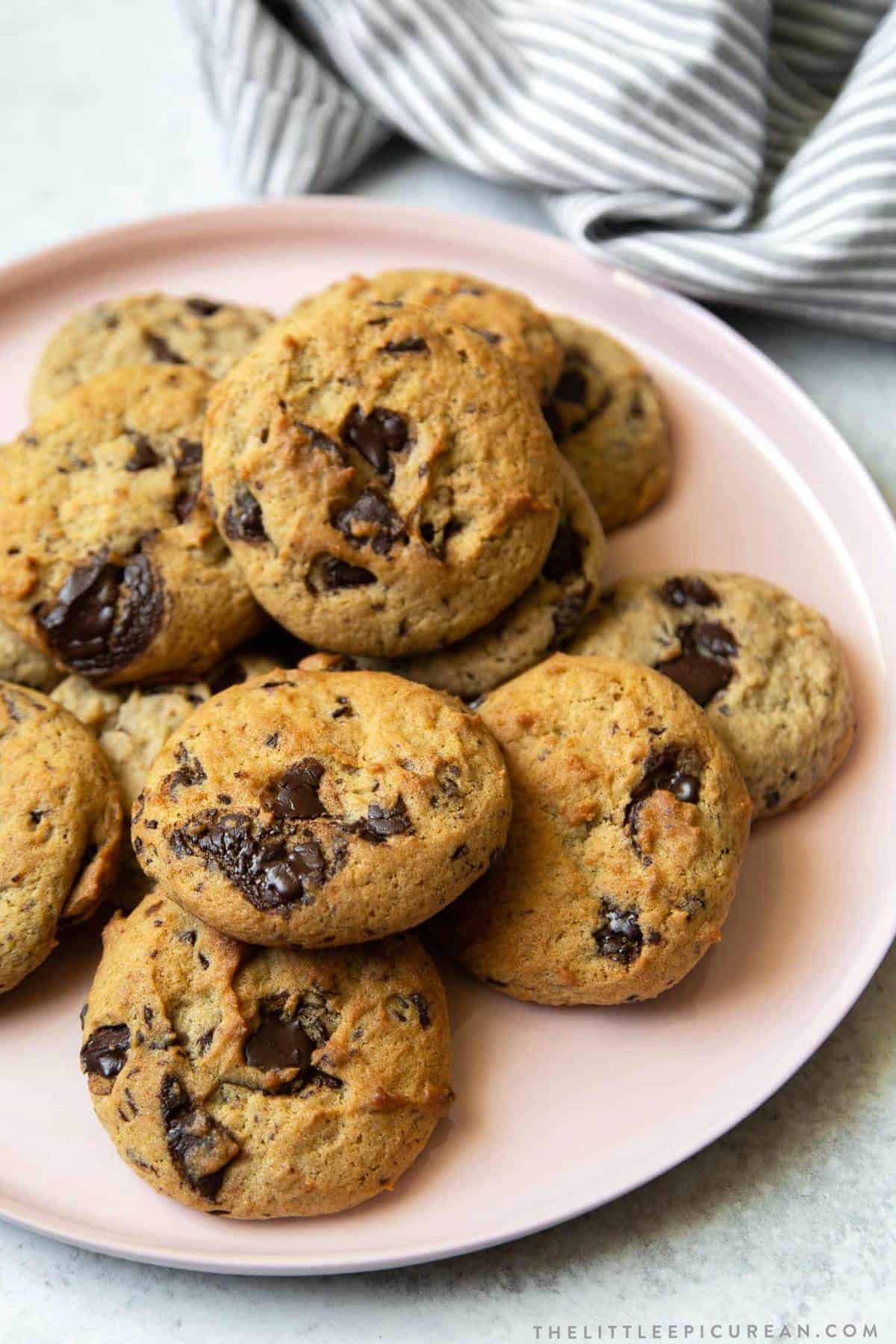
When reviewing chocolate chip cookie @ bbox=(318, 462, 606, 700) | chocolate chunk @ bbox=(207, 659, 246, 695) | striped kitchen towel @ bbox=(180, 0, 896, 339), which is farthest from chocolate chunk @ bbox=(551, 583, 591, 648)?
striped kitchen towel @ bbox=(180, 0, 896, 339)

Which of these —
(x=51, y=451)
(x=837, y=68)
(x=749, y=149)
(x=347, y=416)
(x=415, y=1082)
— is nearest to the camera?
(x=415, y=1082)

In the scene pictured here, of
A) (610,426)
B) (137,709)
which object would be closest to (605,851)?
(137,709)

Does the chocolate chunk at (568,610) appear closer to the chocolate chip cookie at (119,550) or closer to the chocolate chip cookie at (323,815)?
the chocolate chip cookie at (323,815)

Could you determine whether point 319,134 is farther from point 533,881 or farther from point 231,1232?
point 231,1232

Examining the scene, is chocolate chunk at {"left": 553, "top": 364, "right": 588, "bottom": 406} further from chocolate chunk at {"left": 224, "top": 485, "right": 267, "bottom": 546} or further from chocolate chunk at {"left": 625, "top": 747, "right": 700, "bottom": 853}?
chocolate chunk at {"left": 625, "top": 747, "right": 700, "bottom": 853}

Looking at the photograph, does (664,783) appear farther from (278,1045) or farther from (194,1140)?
(194,1140)

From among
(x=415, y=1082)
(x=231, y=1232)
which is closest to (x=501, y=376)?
(x=415, y=1082)
